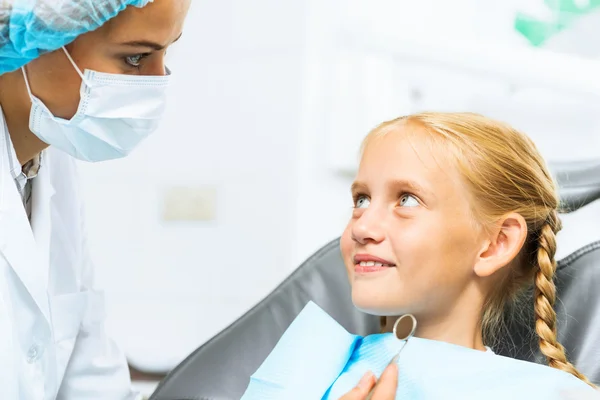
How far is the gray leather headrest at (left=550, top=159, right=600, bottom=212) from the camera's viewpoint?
1287mm

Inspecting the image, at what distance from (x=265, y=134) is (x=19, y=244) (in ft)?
3.71

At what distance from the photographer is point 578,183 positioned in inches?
51.4

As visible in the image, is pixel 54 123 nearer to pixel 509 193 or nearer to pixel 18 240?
pixel 18 240

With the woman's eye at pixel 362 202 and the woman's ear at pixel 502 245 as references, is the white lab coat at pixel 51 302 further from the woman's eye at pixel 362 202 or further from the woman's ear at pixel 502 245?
the woman's ear at pixel 502 245

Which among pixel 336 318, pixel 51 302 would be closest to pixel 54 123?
pixel 51 302

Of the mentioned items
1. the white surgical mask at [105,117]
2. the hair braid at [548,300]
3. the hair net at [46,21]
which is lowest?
the hair braid at [548,300]

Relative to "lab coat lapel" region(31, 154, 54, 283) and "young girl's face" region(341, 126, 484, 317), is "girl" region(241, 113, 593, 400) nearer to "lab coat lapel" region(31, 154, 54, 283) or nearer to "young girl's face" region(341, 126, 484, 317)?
"young girl's face" region(341, 126, 484, 317)

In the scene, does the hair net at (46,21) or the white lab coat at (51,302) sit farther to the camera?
the white lab coat at (51,302)

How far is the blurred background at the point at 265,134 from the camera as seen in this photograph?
2.09 meters

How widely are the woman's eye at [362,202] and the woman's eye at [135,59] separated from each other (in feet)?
1.49

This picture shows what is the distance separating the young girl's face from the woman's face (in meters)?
0.42

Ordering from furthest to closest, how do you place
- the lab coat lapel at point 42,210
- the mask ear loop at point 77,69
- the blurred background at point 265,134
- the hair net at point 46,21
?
the blurred background at point 265,134 < the lab coat lapel at point 42,210 < the mask ear loop at point 77,69 < the hair net at point 46,21

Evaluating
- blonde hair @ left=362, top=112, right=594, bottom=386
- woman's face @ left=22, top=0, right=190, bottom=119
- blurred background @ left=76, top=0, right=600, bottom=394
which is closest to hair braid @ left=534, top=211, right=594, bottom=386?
blonde hair @ left=362, top=112, right=594, bottom=386

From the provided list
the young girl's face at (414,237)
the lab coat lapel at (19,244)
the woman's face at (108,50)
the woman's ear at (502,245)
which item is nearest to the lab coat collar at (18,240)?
the lab coat lapel at (19,244)
